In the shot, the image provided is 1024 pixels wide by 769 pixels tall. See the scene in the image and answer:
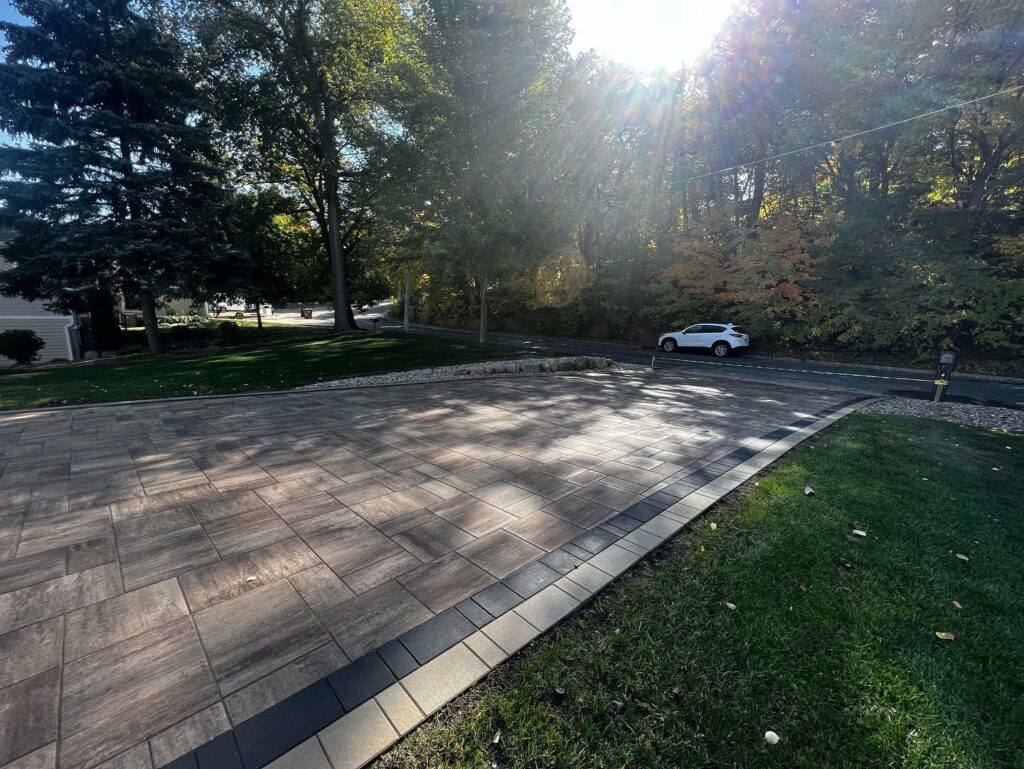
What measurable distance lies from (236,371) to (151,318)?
8.29 metres

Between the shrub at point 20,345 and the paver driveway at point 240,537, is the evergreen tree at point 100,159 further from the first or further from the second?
the paver driveway at point 240,537

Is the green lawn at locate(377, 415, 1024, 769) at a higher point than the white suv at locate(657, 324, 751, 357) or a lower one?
lower

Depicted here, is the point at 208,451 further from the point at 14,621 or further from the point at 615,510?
the point at 615,510

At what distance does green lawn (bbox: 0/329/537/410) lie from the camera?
7746mm

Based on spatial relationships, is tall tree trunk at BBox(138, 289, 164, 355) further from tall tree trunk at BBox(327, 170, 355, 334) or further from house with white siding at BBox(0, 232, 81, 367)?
tall tree trunk at BBox(327, 170, 355, 334)

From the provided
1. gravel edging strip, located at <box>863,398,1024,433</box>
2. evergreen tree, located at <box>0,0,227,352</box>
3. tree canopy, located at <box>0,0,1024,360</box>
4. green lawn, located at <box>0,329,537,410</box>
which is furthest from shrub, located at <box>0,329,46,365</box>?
gravel edging strip, located at <box>863,398,1024,433</box>

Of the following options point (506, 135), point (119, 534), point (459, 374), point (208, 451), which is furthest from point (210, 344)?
point (119, 534)

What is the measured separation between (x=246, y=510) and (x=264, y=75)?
21.0 metres

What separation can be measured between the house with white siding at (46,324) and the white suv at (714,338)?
24.7 m

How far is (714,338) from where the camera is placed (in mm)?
17750

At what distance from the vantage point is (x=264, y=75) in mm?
17406

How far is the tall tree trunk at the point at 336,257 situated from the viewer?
1983cm

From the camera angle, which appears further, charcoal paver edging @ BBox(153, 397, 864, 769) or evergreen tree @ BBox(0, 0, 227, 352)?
evergreen tree @ BBox(0, 0, 227, 352)

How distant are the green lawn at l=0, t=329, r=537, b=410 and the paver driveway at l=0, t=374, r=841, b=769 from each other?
1.55 meters
